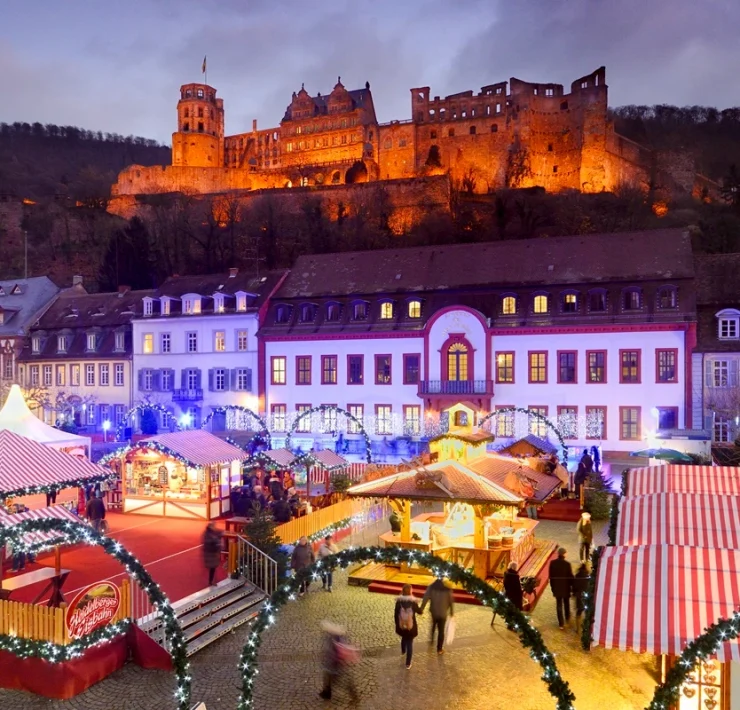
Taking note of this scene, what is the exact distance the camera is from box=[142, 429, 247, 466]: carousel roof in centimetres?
2139

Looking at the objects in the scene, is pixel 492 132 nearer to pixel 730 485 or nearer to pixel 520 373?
pixel 520 373

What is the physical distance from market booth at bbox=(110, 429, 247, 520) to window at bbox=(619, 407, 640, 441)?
1854 centimetres

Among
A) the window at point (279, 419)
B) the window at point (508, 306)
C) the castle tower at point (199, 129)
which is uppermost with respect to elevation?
the castle tower at point (199, 129)

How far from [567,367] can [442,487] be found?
20650mm

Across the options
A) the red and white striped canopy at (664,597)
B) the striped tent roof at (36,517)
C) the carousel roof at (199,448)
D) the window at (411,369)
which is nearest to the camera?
the red and white striped canopy at (664,597)

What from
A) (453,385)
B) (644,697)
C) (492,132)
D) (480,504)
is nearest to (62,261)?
(492,132)

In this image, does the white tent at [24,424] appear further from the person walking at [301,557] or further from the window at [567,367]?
the window at [567,367]

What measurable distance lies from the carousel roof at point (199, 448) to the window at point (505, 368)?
16052 millimetres

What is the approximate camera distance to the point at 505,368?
115 feet

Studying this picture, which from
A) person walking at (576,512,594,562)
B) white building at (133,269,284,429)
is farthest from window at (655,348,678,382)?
white building at (133,269,284,429)

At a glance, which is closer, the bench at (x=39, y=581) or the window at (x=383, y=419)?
the bench at (x=39, y=581)

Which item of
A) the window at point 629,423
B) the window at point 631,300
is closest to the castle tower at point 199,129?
the window at point 631,300

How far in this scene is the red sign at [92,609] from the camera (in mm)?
10758

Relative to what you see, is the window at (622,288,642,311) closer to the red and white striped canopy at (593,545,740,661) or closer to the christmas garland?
the christmas garland
